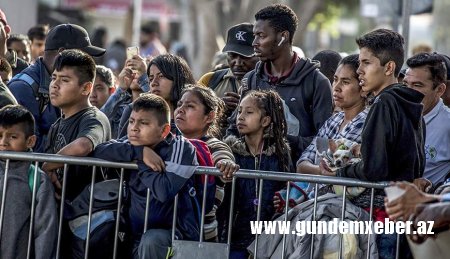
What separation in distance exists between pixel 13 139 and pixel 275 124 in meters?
1.99

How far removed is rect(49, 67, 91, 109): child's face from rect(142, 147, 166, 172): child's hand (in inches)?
39.0

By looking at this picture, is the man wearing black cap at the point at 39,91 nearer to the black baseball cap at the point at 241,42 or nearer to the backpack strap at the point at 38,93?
the backpack strap at the point at 38,93

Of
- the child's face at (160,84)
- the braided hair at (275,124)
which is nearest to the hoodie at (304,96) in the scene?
the braided hair at (275,124)

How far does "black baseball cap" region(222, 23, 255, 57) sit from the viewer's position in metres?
10.8

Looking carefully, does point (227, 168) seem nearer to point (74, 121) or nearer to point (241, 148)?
point (241, 148)

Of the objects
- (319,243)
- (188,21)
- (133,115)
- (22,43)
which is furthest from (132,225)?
(188,21)

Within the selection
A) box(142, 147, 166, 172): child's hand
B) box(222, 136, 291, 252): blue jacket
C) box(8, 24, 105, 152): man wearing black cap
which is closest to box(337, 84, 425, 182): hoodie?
box(222, 136, 291, 252): blue jacket

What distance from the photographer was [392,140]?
8.24m

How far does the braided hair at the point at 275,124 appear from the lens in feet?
30.3

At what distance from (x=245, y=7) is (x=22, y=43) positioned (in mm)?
21136

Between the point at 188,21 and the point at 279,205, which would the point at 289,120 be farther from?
the point at 188,21

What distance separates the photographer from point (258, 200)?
8.67 m

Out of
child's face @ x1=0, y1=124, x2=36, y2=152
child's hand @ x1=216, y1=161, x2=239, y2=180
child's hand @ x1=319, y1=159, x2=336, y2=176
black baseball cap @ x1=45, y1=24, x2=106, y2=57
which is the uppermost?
black baseball cap @ x1=45, y1=24, x2=106, y2=57

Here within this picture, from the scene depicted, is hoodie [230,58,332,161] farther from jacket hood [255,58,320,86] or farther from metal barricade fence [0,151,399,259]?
metal barricade fence [0,151,399,259]
